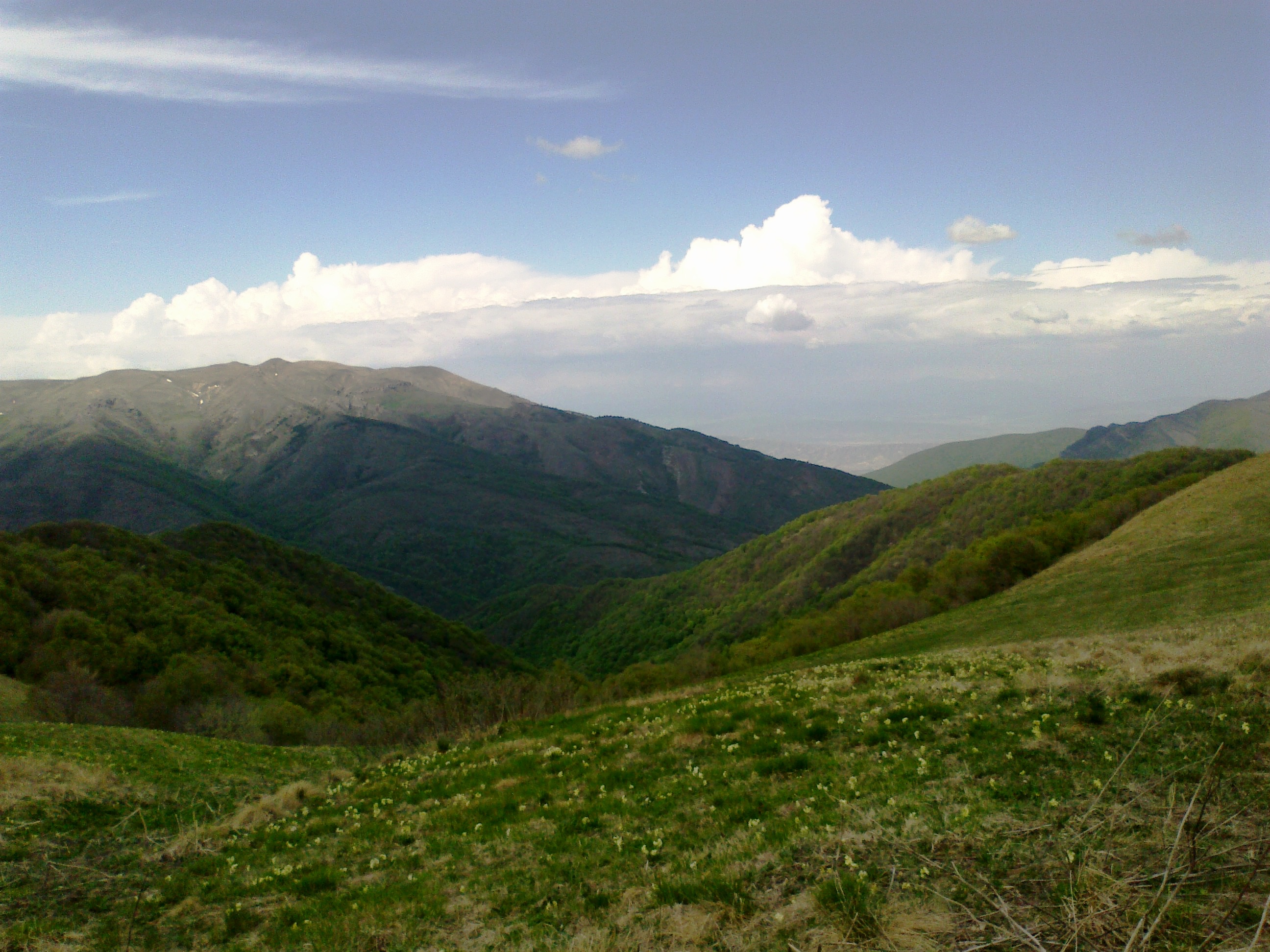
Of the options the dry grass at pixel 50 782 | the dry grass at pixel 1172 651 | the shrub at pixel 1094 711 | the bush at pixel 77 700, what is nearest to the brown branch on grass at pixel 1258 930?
the shrub at pixel 1094 711

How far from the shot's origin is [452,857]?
9.78 meters

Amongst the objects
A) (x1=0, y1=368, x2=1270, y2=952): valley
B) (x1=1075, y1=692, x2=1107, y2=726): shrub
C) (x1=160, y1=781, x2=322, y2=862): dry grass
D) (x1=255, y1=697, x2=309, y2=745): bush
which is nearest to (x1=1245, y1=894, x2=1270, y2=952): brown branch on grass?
(x1=0, y1=368, x2=1270, y2=952): valley

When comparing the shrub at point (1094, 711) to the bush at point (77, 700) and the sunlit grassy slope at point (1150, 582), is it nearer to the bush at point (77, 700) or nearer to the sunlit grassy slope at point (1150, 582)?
the sunlit grassy slope at point (1150, 582)

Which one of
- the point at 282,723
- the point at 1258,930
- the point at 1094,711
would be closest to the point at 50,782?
the point at 1258,930

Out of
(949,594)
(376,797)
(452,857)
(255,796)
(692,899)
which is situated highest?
(692,899)

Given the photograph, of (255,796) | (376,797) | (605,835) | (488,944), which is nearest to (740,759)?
(605,835)

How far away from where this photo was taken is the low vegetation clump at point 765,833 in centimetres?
589

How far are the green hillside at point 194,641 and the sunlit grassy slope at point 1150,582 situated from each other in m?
39.1

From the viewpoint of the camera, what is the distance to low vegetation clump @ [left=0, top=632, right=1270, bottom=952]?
5.89 m

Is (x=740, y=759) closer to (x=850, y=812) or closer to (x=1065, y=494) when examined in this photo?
(x=850, y=812)

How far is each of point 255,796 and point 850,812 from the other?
15.0 metres

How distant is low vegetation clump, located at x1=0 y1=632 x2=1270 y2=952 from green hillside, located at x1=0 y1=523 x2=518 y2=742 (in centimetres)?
2962

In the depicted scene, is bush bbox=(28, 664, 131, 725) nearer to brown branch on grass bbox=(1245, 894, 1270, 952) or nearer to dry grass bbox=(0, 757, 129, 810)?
dry grass bbox=(0, 757, 129, 810)

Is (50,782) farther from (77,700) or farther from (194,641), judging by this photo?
(194,641)
